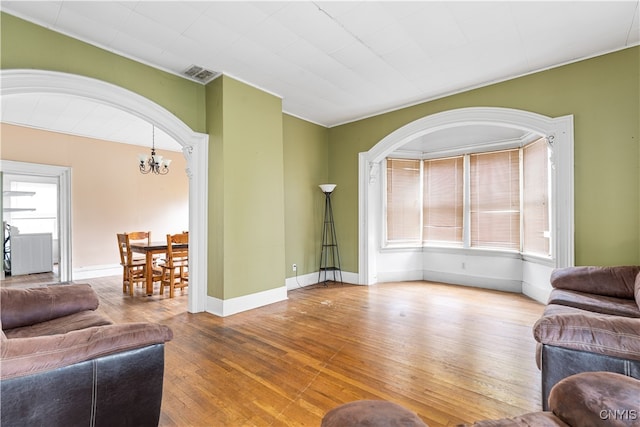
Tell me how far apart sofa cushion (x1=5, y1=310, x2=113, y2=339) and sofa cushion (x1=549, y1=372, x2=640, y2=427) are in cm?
250

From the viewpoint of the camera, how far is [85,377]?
1.29m

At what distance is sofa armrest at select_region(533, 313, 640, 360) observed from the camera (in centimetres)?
141

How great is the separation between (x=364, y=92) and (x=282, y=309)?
3351 mm

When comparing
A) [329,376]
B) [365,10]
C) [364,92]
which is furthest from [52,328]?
[364,92]

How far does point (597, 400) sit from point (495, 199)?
4.82m

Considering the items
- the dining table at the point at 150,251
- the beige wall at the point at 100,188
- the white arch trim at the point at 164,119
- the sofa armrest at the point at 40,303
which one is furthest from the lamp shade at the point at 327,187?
the beige wall at the point at 100,188

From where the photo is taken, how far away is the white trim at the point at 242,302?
3.68 m

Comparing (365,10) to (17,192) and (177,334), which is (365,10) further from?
(17,192)

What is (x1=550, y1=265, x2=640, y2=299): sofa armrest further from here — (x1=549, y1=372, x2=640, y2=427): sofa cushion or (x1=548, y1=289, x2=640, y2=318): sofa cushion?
(x1=549, y1=372, x2=640, y2=427): sofa cushion

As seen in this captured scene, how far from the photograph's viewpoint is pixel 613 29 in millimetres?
2852

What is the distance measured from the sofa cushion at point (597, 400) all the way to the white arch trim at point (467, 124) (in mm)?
3043

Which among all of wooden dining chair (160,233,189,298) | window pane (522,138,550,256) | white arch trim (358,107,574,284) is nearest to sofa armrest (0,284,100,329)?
wooden dining chair (160,233,189,298)

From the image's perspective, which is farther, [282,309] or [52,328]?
[282,309]

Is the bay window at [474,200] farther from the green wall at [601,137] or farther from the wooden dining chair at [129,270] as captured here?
the wooden dining chair at [129,270]
